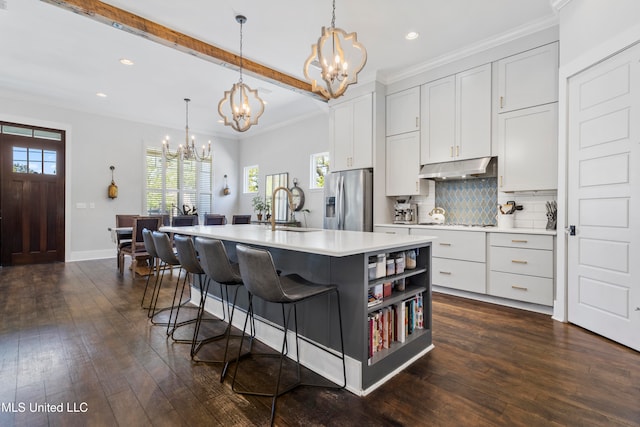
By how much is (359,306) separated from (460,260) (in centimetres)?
230

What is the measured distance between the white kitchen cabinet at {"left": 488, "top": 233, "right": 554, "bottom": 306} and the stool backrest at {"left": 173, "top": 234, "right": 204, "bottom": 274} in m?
3.00

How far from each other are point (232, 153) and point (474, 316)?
7.36m

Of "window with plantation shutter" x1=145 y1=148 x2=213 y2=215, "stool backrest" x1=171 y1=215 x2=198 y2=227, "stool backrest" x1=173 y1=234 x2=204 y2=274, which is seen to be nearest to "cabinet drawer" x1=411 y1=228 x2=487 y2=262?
"stool backrest" x1=173 y1=234 x2=204 y2=274

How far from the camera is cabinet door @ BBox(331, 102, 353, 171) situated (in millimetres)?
4801

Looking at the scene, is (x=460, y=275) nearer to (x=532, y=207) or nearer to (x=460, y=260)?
(x=460, y=260)

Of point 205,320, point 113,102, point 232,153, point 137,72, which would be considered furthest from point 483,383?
point 232,153

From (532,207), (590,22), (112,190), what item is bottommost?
(532,207)

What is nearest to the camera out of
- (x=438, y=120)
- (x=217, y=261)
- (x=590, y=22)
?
(x=217, y=261)

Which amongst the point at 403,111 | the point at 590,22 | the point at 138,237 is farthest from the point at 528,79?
the point at 138,237

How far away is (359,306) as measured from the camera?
180cm

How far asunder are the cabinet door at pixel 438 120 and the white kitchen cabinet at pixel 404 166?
12cm

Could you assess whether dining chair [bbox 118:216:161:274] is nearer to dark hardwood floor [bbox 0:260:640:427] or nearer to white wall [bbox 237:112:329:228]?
dark hardwood floor [bbox 0:260:640:427]

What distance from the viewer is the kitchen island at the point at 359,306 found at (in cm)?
178

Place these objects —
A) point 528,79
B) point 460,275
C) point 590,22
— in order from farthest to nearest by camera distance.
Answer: point 460,275 → point 528,79 → point 590,22
